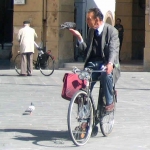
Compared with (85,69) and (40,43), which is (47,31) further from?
(85,69)

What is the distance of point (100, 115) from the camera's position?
870 cm

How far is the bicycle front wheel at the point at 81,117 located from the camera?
8.15 m

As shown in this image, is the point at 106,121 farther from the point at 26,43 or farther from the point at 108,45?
the point at 26,43

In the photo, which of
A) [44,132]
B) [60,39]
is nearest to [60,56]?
[60,39]

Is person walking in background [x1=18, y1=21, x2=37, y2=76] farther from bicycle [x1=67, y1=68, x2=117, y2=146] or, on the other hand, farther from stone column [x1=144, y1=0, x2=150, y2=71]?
bicycle [x1=67, y1=68, x2=117, y2=146]

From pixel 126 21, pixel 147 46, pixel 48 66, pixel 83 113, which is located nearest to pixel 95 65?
pixel 83 113

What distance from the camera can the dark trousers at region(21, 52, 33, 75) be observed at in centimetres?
1877

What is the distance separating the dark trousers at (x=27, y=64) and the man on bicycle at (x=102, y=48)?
10.2 meters

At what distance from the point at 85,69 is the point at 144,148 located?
50.6 inches

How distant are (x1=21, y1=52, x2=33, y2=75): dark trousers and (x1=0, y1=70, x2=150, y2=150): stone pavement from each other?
5.10 ft

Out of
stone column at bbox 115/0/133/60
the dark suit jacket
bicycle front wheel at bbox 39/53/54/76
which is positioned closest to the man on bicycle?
the dark suit jacket

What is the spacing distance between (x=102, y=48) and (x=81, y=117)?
989mm

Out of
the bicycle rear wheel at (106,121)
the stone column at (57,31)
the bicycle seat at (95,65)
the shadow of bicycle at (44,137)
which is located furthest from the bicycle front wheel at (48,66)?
the bicycle seat at (95,65)

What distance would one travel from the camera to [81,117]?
27.1 feet
